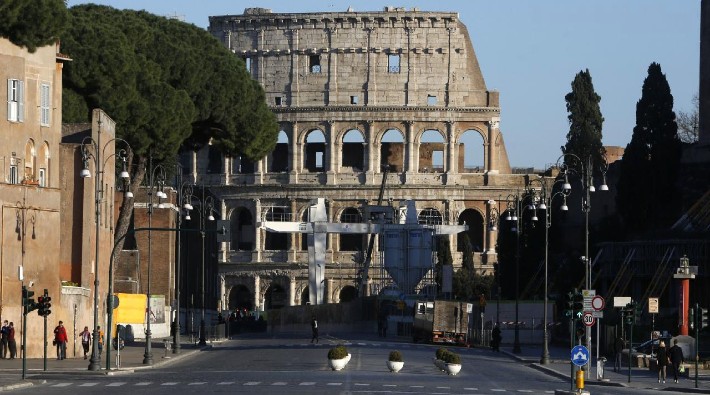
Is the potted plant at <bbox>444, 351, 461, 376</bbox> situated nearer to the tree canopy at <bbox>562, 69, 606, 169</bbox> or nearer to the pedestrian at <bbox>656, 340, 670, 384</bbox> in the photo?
the pedestrian at <bbox>656, 340, 670, 384</bbox>

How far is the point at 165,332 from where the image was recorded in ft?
344

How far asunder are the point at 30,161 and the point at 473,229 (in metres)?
95.2

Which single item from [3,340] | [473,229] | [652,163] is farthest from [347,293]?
[3,340]

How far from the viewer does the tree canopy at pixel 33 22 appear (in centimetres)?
6769

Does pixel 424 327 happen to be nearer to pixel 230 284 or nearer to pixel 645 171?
pixel 645 171

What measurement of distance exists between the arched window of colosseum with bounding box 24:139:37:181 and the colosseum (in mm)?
89296

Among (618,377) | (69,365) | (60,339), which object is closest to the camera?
(69,365)

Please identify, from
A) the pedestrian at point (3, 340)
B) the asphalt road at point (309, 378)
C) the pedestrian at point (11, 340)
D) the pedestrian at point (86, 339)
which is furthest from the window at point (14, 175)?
the asphalt road at point (309, 378)

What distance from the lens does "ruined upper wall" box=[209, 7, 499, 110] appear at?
162 metres

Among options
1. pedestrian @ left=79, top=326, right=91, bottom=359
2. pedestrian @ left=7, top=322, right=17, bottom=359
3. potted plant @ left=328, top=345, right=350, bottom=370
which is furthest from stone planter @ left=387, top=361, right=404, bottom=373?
pedestrian @ left=79, top=326, right=91, bottom=359

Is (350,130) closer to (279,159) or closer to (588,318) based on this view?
(279,159)

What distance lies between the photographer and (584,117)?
135625 mm

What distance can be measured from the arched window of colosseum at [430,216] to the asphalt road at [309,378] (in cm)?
7745

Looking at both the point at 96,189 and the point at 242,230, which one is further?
the point at 242,230
